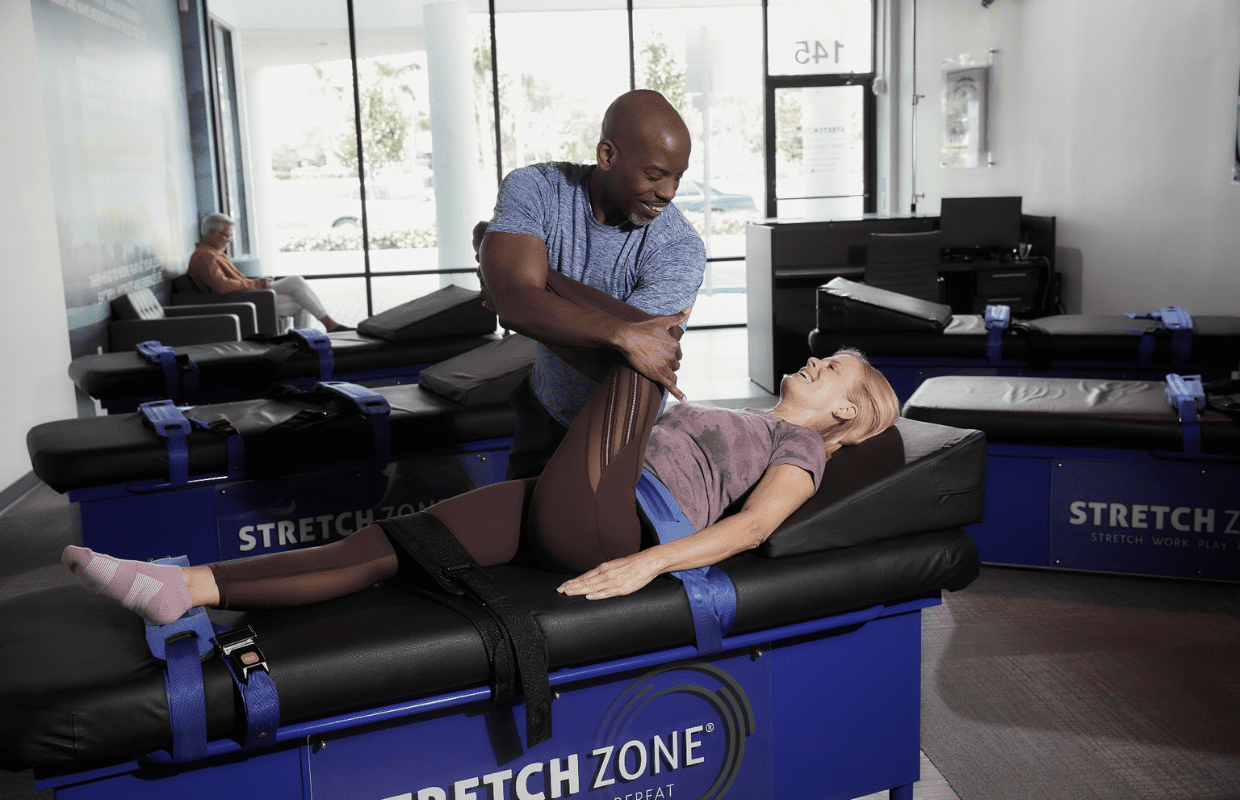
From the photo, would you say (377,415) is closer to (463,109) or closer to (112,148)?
(112,148)

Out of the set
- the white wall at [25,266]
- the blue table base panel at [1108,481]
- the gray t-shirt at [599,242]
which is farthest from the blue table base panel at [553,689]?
the white wall at [25,266]

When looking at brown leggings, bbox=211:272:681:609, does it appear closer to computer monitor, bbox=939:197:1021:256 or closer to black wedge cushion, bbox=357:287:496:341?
black wedge cushion, bbox=357:287:496:341

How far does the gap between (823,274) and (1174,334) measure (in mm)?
2317

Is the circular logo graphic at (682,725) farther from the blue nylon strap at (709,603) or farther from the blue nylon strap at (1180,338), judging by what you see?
the blue nylon strap at (1180,338)

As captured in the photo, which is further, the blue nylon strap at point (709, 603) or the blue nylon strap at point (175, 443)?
the blue nylon strap at point (175, 443)

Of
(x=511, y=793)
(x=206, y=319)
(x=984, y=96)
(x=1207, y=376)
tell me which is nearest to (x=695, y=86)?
(x=984, y=96)

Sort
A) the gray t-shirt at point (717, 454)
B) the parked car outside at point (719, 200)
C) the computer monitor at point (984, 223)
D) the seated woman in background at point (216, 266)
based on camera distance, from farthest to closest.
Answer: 1. the parked car outside at point (719, 200)
2. the seated woman in background at point (216, 266)
3. the computer monitor at point (984, 223)
4. the gray t-shirt at point (717, 454)

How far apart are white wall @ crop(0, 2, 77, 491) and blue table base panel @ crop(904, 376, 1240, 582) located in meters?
3.87

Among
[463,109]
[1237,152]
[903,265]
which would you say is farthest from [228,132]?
[1237,152]

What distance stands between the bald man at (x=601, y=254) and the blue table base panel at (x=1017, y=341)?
256cm

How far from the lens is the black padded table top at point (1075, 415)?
8.92 feet

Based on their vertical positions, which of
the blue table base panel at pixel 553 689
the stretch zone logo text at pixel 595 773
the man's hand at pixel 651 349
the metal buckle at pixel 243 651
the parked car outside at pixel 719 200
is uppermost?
the parked car outside at pixel 719 200

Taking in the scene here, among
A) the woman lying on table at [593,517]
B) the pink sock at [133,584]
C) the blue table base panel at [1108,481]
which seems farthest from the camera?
the blue table base panel at [1108,481]

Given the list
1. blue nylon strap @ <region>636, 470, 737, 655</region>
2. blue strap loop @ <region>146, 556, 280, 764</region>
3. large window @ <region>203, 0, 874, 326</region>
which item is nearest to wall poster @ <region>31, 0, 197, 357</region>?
large window @ <region>203, 0, 874, 326</region>
